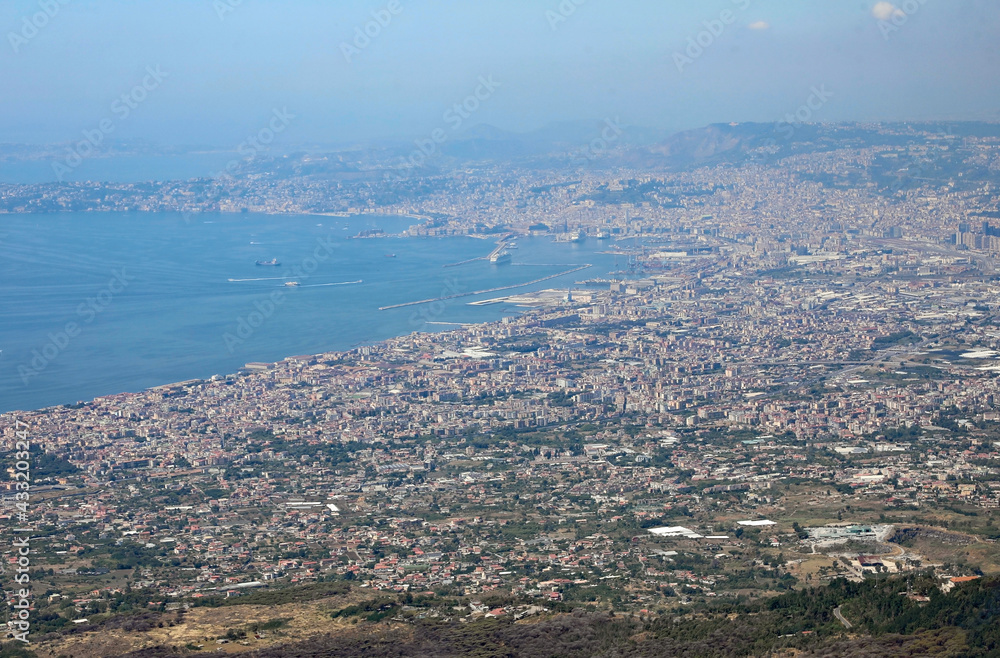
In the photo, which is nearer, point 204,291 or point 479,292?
point 479,292

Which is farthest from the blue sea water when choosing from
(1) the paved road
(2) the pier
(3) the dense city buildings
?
(1) the paved road

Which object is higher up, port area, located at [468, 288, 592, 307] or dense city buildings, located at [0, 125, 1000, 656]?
port area, located at [468, 288, 592, 307]

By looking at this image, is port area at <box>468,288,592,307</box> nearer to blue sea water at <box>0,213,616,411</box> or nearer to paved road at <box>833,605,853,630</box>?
blue sea water at <box>0,213,616,411</box>

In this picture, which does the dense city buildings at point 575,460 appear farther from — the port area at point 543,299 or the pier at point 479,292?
the pier at point 479,292

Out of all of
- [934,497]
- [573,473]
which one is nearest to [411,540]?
[573,473]

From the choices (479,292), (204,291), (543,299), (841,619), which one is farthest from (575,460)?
(204,291)

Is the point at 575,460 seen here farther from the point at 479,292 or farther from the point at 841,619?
the point at 479,292

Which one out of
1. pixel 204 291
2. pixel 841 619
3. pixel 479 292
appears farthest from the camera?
pixel 204 291

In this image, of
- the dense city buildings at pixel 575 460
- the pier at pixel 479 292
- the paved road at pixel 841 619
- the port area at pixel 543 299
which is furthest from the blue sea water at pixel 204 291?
the paved road at pixel 841 619

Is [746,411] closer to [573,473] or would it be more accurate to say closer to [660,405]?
[660,405]
